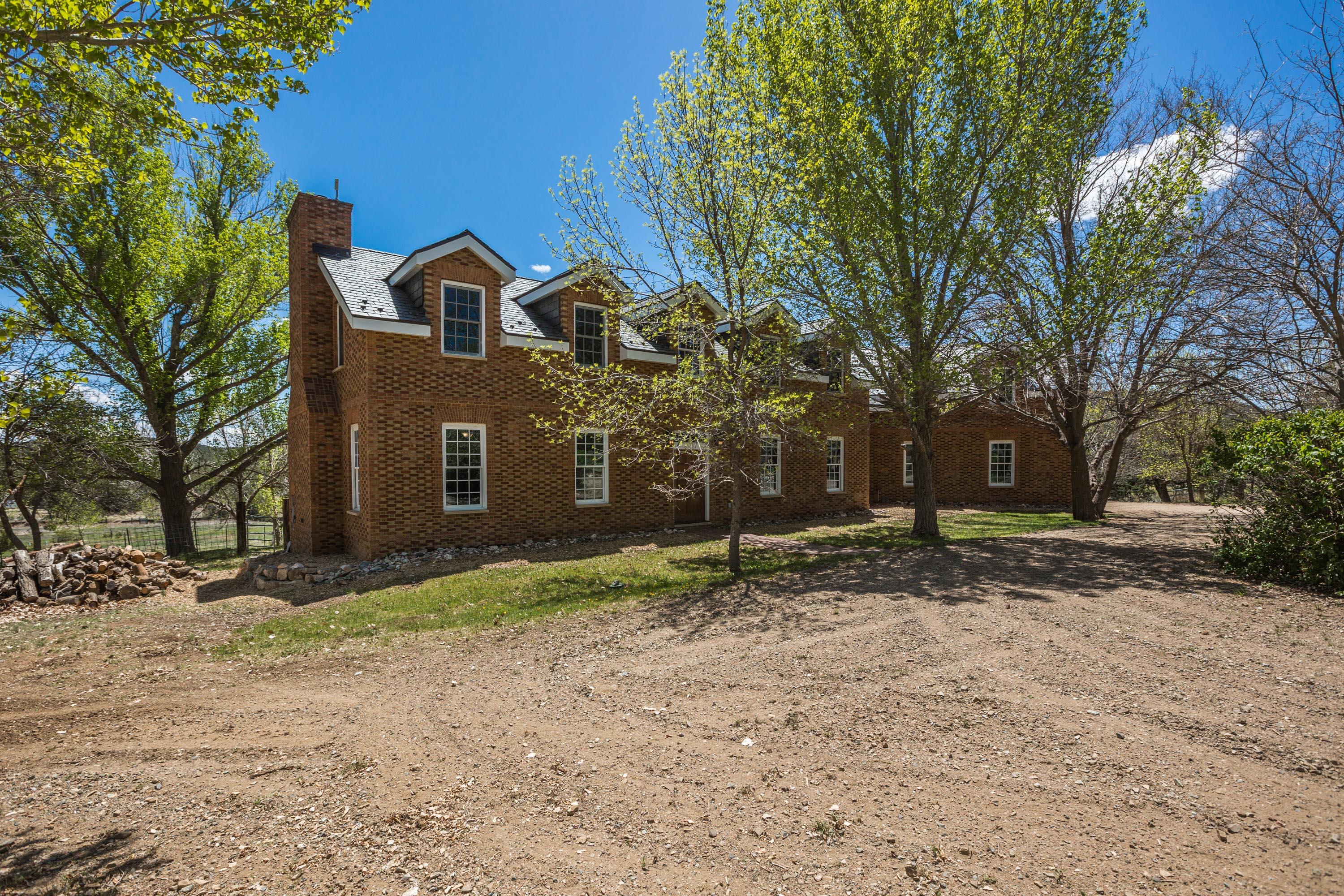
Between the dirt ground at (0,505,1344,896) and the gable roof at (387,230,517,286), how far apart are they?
28.0ft

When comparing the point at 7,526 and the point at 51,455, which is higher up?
the point at 51,455

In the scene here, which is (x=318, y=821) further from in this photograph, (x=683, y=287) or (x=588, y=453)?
(x=588, y=453)

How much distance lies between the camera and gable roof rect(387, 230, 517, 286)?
13.2 metres

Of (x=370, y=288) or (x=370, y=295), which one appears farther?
(x=370, y=288)

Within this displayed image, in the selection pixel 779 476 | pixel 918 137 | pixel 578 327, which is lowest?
pixel 779 476

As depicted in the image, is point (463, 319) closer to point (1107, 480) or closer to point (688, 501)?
point (688, 501)

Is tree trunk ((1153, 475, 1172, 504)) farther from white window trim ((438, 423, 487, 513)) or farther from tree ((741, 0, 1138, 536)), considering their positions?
white window trim ((438, 423, 487, 513))

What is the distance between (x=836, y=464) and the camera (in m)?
21.1

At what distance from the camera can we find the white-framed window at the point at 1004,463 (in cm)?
2575

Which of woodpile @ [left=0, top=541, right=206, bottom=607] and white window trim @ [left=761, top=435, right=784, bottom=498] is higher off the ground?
white window trim @ [left=761, top=435, right=784, bottom=498]

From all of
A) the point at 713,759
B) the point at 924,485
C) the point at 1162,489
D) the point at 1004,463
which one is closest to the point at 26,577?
the point at 713,759

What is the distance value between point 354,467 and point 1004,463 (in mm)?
23984

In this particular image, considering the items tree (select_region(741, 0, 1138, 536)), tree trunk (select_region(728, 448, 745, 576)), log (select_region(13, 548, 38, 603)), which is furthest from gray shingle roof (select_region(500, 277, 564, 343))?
log (select_region(13, 548, 38, 603))

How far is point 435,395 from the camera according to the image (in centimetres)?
1351
